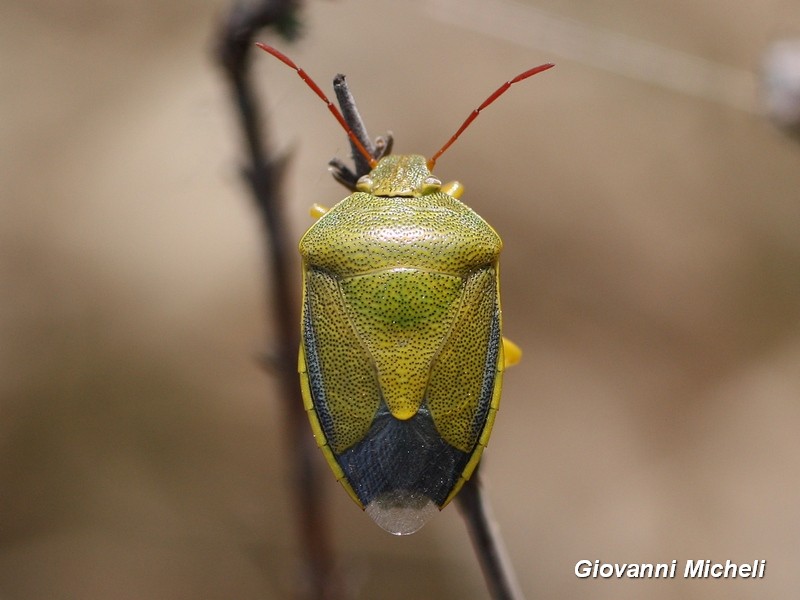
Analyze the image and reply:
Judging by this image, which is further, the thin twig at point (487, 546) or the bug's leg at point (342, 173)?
the bug's leg at point (342, 173)

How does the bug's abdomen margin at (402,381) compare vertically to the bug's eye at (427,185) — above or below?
below

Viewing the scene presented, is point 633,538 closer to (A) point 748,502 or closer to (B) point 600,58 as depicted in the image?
(A) point 748,502

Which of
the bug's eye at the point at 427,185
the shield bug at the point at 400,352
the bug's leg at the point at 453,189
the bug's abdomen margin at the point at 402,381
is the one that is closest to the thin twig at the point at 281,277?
the shield bug at the point at 400,352

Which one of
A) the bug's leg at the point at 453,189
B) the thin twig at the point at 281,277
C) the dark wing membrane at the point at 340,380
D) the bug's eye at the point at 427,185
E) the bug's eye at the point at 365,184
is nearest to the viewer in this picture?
the thin twig at the point at 281,277

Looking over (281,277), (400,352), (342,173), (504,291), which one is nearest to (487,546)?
(400,352)

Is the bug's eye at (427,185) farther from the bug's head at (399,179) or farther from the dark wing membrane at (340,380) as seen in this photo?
the dark wing membrane at (340,380)

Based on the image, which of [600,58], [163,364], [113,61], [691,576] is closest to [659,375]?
[691,576]

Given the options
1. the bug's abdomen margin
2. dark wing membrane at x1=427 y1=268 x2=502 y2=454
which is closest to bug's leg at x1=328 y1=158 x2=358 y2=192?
the bug's abdomen margin
